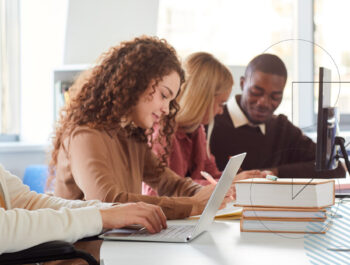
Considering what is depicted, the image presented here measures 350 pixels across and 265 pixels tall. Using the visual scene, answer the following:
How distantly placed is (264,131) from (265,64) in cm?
75

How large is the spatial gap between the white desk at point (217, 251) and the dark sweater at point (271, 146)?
20cm

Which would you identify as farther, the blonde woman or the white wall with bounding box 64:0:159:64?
the white wall with bounding box 64:0:159:64

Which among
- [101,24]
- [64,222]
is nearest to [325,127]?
[64,222]

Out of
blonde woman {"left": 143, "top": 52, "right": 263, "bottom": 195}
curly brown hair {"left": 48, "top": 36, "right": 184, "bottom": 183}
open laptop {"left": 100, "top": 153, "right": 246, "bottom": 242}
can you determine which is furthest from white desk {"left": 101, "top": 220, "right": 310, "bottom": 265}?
blonde woman {"left": 143, "top": 52, "right": 263, "bottom": 195}

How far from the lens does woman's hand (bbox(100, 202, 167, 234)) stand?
1.34 metres

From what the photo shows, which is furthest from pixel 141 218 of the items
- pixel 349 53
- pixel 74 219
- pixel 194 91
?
pixel 349 53

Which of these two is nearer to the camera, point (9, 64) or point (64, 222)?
point (64, 222)

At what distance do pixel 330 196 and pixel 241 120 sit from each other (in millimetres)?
1316

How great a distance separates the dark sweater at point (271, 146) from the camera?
4.70 ft

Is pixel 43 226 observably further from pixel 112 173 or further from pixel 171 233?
pixel 112 173

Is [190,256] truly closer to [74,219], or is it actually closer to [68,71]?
[74,219]

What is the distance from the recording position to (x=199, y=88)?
2.68 meters

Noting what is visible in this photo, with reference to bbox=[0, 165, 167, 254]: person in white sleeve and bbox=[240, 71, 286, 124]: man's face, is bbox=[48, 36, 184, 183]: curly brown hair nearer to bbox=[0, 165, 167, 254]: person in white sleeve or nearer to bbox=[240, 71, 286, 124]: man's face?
bbox=[240, 71, 286, 124]: man's face

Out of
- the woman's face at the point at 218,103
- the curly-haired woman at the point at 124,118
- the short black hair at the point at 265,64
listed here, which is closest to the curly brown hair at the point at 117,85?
the curly-haired woman at the point at 124,118
